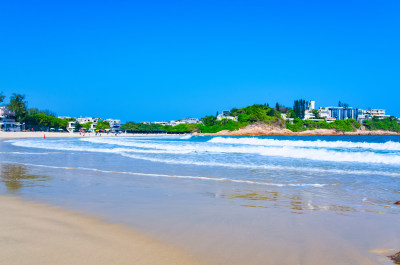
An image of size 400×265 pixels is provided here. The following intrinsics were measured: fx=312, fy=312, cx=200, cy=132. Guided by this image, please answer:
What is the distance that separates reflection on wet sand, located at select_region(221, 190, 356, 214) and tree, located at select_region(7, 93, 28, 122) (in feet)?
372

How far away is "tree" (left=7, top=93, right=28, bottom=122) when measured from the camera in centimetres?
10326

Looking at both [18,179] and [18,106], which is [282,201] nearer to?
[18,179]

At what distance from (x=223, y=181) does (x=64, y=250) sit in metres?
6.72

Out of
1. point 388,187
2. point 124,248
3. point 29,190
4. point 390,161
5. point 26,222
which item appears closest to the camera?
point 124,248

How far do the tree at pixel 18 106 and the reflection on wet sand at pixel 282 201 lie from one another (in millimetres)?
113398

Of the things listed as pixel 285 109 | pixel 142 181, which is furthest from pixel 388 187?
pixel 285 109

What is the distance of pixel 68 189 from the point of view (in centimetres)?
820

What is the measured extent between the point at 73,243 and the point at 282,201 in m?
4.60

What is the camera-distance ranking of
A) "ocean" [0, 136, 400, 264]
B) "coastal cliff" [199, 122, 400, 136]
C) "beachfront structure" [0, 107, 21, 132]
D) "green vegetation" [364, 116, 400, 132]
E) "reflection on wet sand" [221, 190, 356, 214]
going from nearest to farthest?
"ocean" [0, 136, 400, 264] < "reflection on wet sand" [221, 190, 356, 214] < "beachfront structure" [0, 107, 21, 132] < "coastal cliff" [199, 122, 400, 136] < "green vegetation" [364, 116, 400, 132]

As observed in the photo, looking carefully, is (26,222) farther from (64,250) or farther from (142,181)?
(142,181)

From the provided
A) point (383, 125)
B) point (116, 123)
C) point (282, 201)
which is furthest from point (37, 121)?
point (383, 125)

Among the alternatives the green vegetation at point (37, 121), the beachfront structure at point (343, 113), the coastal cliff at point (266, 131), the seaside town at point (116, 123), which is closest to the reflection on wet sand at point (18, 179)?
the seaside town at point (116, 123)

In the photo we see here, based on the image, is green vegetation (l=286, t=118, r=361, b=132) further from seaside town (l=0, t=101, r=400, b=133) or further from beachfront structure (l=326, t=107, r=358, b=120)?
beachfront structure (l=326, t=107, r=358, b=120)

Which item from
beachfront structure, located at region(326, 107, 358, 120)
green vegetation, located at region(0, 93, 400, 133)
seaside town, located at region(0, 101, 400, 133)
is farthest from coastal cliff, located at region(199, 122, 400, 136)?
beachfront structure, located at region(326, 107, 358, 120)
